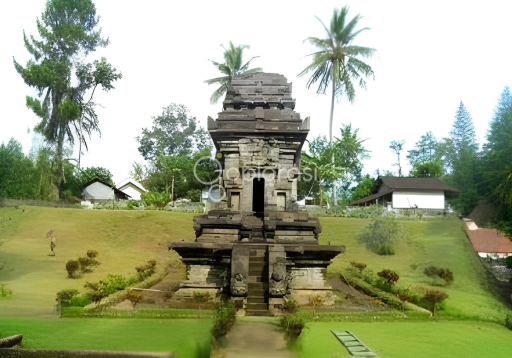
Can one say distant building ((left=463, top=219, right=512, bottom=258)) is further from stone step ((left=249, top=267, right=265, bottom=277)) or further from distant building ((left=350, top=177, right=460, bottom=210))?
stone step ((left=249, top=267, right=265, bottom=277))

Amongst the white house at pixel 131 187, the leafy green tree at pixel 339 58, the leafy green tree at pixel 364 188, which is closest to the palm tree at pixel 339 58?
the leafy green tree at pixel 339 58

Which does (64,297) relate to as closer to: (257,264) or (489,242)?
(257,264)

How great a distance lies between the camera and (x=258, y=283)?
8.83m

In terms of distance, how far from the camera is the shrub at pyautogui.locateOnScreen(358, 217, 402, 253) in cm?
1975

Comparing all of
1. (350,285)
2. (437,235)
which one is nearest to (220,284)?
(350,285)

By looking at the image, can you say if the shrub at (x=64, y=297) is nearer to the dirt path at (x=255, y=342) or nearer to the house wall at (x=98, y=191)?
the dirt path at (x=255, y=342)

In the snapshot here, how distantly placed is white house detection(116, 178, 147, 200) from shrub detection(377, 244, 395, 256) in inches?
936

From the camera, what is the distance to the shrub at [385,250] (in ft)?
62.6

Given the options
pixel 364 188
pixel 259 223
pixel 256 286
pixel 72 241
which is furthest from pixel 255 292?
pixel 364 188

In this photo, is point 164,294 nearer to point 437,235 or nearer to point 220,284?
point 220,284

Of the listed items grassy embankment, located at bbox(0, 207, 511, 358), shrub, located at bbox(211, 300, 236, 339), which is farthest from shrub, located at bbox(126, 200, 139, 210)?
shrub, located at bbox(211, 300, 236, 339)

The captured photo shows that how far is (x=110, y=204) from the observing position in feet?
91.4

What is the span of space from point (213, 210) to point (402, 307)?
6.36m

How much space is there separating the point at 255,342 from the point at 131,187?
3142 centimetres
